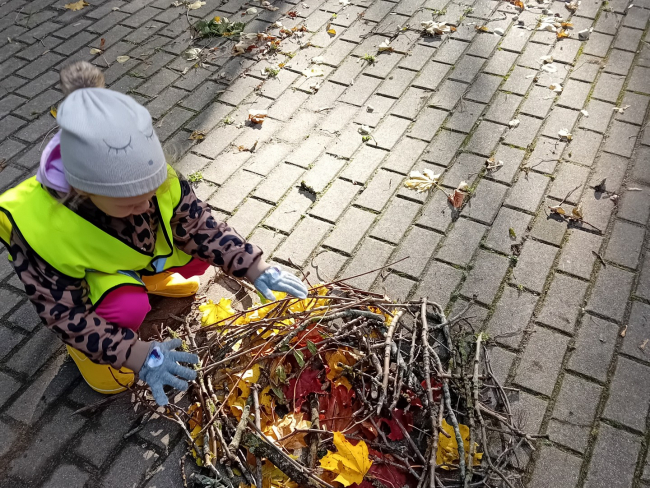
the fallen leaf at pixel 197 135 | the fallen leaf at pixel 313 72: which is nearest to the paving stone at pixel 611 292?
the fallen leaf at pixel 313 72

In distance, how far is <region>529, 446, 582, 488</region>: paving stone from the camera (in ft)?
7.04

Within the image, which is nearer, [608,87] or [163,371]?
[163,371]

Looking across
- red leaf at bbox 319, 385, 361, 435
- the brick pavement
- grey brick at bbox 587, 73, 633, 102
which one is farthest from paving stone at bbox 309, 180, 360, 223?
grey brick at bbox 587, 73, 633, 102

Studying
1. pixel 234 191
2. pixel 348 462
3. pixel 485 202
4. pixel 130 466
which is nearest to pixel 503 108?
pixel 485 202

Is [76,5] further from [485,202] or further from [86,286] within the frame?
[485,202]

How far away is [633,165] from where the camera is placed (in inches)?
130

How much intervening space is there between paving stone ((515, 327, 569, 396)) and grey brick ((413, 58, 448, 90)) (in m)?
1.95

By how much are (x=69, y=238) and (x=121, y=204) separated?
25 cm

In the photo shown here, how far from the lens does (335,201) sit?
125 inches

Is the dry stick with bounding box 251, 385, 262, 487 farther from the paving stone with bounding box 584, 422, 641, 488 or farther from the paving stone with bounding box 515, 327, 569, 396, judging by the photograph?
the paving stone with bounding box 584, 422, 641, 488

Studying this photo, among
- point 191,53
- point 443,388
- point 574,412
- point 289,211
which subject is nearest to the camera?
point 443,388

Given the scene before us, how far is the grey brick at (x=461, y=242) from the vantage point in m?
2.88

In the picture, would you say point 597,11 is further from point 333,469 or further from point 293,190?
point 333,469

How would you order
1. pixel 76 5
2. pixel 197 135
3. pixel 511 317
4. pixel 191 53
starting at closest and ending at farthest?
pixel 511 317, pixel 197 135, pixel 191 53, pixel 76 5
